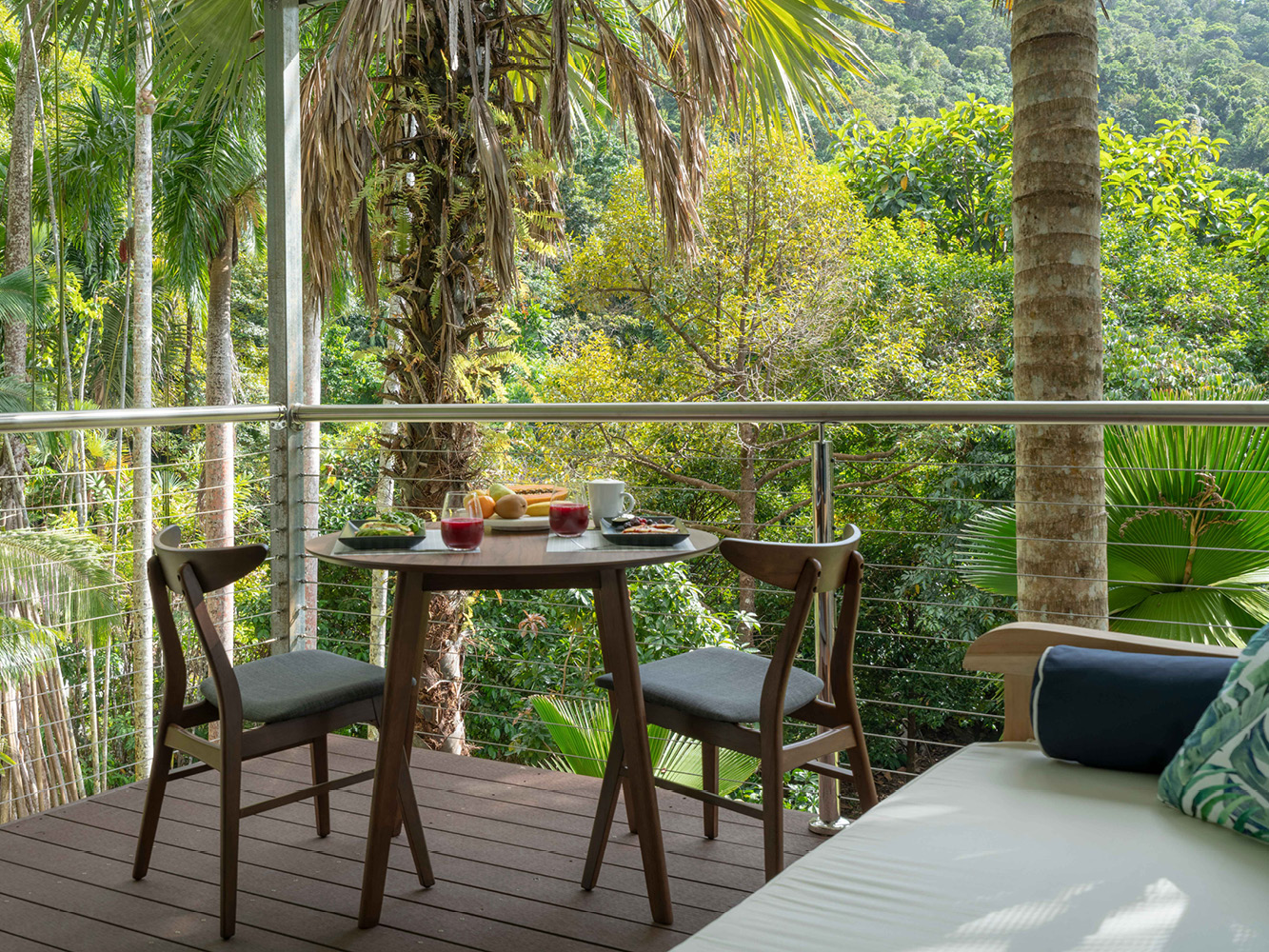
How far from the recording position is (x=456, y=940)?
6.95 feet

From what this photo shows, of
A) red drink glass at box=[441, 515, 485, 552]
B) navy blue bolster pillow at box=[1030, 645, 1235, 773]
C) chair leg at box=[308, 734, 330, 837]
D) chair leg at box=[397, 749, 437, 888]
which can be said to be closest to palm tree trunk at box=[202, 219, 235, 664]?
chair leg at box=[308, 734, 330, 837]

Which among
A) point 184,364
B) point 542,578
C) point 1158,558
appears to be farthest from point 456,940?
point 184,364

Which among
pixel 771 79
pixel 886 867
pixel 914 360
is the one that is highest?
Result: pixel 771 79

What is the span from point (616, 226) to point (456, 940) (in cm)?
982

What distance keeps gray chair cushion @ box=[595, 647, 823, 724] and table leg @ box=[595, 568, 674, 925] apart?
4cm

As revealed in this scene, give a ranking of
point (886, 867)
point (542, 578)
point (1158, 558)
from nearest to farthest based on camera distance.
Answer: point (886, 867) < point (542, 578) < point (1158, 558)

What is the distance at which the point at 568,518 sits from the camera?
227cm

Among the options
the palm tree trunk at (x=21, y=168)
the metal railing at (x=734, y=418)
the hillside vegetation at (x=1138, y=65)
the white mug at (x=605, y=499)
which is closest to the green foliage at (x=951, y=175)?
the hillside vegetation at (x=1138, y=65)

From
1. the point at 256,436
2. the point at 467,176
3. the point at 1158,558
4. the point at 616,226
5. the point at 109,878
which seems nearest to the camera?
the point at 109,878

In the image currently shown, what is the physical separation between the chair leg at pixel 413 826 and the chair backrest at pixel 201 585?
0.36m

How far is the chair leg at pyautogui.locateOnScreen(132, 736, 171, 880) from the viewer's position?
2301 millimetres

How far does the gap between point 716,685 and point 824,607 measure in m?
0.58

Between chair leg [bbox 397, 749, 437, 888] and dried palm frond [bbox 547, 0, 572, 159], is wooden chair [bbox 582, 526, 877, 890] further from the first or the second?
dried palm frond [bbox 547, 0, 572, 159]

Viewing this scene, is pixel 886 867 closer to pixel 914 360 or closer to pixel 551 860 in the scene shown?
pixel 551 860
